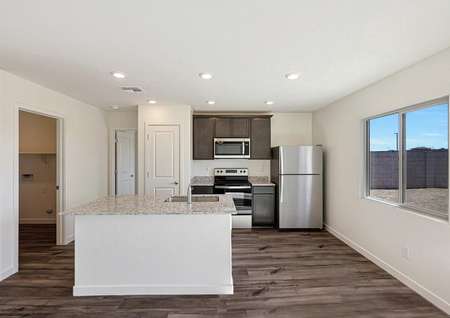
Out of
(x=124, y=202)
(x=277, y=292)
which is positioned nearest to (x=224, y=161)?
(x=124, y=202)

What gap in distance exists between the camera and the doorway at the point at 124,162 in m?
5.87

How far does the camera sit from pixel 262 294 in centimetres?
283

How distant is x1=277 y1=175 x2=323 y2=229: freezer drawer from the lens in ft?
17.0

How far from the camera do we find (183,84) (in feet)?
12.0

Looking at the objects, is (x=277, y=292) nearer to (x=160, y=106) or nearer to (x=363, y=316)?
(x=363, y=316)

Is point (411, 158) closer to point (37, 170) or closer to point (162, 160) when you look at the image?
point (162, 160)

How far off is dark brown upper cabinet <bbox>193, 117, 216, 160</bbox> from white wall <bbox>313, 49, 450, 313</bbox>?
2202 mm

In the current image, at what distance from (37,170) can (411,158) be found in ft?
21.4

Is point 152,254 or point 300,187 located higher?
point 300,187

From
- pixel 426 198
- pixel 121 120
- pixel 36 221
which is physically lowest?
pixel 36 221

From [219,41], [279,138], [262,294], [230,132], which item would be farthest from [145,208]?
[279,138]

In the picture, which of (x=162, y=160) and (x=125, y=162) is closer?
(x=162, y=160)

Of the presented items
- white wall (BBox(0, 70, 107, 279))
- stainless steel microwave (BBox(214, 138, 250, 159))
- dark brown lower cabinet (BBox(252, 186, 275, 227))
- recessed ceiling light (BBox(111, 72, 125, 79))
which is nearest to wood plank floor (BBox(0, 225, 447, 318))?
white wall (BBox(0, 70, 107, 279))

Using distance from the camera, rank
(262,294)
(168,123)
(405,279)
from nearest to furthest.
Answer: (262,294)
(405,279)
(168,123)
